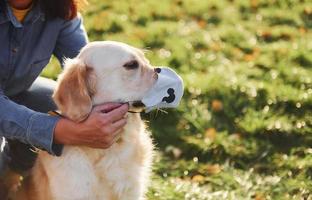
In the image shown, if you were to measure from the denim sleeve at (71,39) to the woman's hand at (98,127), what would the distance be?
798mm

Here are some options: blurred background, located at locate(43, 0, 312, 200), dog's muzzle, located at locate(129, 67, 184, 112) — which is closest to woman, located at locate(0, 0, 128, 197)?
dog's muzzle, located at locate(129, 67, 184, 112)

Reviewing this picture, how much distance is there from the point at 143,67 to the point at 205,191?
1.20m

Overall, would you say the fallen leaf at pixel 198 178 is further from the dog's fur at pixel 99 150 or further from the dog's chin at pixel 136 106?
the dog's chin at pixel 136 106

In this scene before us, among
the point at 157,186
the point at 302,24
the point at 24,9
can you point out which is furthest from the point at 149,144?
the point at 302,24

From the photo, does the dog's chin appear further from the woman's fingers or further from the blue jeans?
the blue jeans

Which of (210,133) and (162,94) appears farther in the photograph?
(210,133)

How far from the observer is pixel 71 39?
357 centimetres

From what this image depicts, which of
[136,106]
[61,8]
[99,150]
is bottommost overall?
[99,150]

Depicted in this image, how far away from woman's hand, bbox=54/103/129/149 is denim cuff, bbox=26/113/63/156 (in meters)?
0.04

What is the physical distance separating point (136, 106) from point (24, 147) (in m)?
1.03

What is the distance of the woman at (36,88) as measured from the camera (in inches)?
112

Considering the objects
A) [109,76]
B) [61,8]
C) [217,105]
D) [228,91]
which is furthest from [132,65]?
[228,91]

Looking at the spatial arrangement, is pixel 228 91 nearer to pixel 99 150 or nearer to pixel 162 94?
pixel 162 94

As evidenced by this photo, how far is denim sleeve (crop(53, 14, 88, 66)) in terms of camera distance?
355 cm
